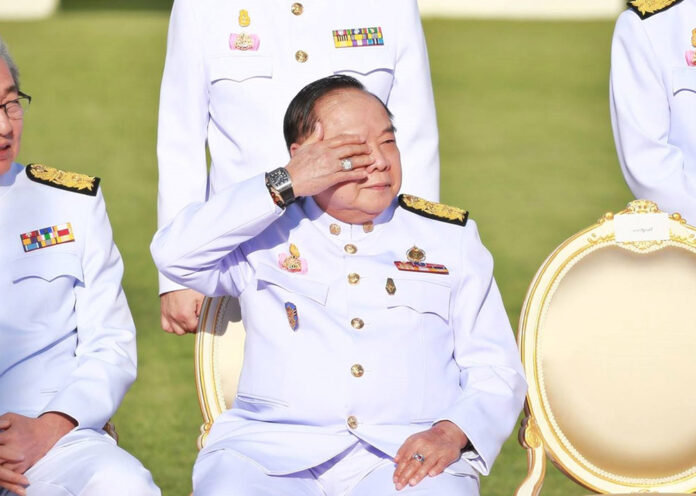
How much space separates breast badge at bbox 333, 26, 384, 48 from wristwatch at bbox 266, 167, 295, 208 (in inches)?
27.1

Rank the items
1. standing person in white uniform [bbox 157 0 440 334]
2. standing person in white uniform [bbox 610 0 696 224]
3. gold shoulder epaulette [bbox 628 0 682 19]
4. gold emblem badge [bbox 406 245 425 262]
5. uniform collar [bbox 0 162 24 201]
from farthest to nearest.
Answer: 1. gold shoulder epaulette [bbox 628 0 682 19]
2. standing person in white uniform [bbox 610 0 696 224]
3. standing person in white uniform [bbox 157 0 440 334]
4. uniform collar [bbox 0 162 24 201]
5. gold emblem badge [bbox 406 245 425 262]

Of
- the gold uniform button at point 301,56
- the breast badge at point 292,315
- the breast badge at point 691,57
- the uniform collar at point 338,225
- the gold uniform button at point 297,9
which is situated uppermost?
the gold uniform button at point 297,9

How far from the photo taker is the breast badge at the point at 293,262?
3418mm

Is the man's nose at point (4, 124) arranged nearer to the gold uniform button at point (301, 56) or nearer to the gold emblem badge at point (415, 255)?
the gold uniform button at point (301, 56)

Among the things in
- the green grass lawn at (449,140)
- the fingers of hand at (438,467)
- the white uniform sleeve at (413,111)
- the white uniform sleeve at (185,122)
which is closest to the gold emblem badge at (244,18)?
→ the white uniform sleeve at (185,122)

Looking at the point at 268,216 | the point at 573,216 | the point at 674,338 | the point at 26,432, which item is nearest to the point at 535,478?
the point at 674,338

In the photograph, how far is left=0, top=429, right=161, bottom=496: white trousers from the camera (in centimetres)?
312

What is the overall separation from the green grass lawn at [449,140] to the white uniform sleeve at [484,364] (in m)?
1.89

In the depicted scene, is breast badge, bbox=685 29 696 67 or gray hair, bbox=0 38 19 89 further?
breast badge, bbox=685 29 696 67

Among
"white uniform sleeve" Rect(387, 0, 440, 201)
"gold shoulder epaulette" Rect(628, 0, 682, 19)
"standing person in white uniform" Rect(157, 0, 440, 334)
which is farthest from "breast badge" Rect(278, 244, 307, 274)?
"gold shoulder epaulette" Rect(628, 0, 682, 19)

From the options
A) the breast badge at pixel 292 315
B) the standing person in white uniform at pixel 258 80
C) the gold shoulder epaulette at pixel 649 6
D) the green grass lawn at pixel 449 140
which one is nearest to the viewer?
the breast badge at pixel 292 315

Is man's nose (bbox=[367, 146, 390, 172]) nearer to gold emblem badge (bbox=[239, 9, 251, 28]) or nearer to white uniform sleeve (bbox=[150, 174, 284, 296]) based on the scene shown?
white uniform sleeve (bbox=[150, 174, 284, 296])

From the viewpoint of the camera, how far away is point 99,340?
3.46 meters

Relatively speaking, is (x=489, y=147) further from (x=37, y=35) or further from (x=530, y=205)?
(x=37, y=35)
